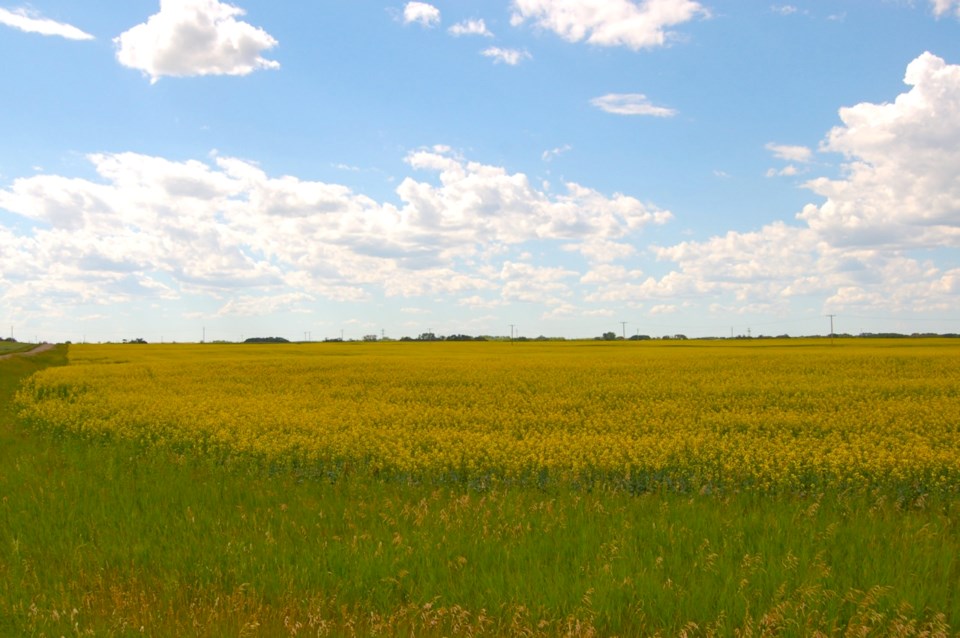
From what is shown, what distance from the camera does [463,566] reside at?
17.9ft

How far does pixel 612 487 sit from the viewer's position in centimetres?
933

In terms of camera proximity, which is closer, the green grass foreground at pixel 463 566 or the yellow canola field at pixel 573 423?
the green grass foreground at pixel 463 566

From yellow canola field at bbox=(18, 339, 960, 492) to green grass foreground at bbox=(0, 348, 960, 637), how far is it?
1.68m

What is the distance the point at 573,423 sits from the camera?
46.4ft

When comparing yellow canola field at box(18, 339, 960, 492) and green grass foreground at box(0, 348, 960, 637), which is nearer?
green grass foreground at box(0, 348, 960, 637)

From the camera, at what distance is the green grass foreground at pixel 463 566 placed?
179 inches

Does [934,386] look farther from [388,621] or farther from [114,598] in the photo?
[114,598]

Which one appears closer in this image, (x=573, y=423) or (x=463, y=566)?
(x=463, y=566)

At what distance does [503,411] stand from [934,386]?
1340 centimetres

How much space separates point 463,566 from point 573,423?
8.93m

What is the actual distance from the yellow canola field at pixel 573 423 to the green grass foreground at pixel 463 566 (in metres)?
1.68

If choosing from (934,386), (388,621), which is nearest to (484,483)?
(388,621)

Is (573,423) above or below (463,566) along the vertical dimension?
above

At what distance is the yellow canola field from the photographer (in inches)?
391
